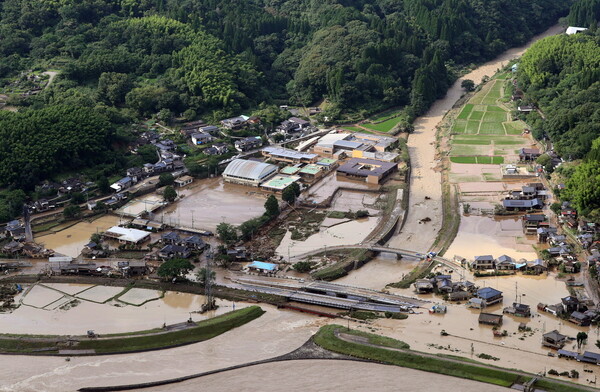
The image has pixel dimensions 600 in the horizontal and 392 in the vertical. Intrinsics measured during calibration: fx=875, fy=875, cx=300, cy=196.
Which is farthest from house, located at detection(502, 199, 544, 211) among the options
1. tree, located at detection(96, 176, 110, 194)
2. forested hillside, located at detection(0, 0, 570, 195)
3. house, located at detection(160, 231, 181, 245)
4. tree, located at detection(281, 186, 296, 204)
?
tree, located at detection(96, 176, 110, 194)

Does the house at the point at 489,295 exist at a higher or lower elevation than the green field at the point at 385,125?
lower

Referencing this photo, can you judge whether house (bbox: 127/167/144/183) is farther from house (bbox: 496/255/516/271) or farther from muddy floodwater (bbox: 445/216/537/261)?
house (bbox: 496/255/516/271)

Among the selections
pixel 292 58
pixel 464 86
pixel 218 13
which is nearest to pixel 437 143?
pixel 464 86

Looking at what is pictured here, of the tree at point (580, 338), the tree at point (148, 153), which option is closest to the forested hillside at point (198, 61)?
the tree at point (148, 153)

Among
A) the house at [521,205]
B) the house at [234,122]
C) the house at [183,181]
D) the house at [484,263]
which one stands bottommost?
the house at [183,181]

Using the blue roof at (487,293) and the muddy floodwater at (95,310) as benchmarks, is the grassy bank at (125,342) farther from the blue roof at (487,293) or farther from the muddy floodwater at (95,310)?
the blue roof at (487,293)

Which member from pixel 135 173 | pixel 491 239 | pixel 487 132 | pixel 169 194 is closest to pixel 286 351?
pixel 491 239

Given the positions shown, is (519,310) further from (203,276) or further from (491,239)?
(203,276)

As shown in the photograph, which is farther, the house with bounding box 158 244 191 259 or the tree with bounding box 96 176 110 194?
the tree with bounding box 96 176 110 194
